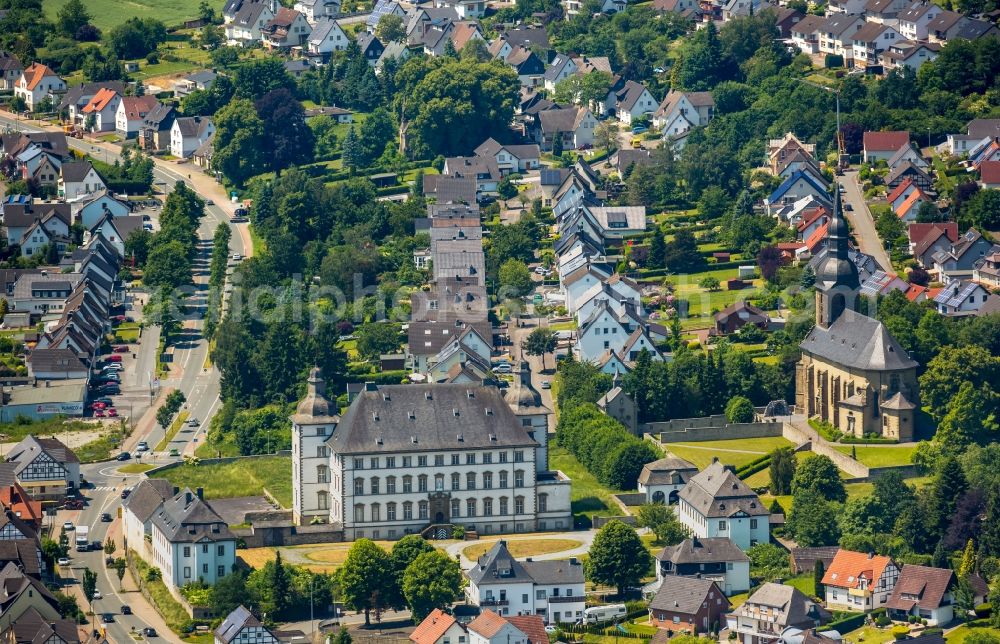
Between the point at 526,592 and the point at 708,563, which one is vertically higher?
the point at 708,563

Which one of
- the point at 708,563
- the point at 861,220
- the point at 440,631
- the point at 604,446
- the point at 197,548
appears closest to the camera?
the point at 440,631

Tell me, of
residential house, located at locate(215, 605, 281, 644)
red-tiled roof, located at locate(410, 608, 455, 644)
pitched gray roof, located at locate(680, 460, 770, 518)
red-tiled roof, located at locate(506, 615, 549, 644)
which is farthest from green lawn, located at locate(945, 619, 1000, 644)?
residential house, located at locate(215, 605, 281, 644)

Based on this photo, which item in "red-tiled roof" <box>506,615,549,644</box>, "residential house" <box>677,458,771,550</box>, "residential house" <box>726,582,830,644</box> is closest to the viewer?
"red-tiled roof" <box>506,615,549,644</box>

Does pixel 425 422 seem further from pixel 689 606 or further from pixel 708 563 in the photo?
pixel 689 606

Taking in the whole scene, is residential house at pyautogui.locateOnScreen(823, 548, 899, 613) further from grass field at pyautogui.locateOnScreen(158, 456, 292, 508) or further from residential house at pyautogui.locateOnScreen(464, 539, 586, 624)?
grass field at pyautogui.locateOnScreen(158, 456, 292, 508)

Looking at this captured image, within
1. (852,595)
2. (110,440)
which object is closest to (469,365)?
(110,440)

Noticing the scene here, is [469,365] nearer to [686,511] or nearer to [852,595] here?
[686,511]

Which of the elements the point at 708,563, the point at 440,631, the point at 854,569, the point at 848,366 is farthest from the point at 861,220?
the point at 440,631
